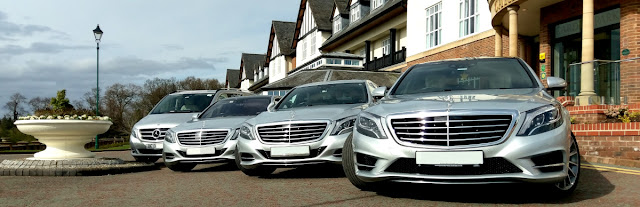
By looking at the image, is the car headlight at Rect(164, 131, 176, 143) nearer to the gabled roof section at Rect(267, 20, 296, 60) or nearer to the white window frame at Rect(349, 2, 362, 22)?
the white window frame at Rect(349, 2, 362, 22)

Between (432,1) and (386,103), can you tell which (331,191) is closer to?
(386,103)

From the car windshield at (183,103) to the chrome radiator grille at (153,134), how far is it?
1659 millimetres

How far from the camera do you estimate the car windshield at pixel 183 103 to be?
43.6 feet

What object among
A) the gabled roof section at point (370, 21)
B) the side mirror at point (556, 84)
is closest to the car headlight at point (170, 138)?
the side mirror at point (556, 84)

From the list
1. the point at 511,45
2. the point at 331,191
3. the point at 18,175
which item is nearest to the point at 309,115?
the point at 331,191

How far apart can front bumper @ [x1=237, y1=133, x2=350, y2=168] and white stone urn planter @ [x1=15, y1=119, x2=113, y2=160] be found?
13.6 ft

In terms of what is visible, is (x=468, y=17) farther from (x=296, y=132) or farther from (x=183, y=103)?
(x=296, y=132)

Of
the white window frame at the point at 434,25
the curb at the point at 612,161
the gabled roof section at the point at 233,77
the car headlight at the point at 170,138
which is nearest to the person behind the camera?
the curb at the point at 612,161

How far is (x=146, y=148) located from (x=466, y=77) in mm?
6957

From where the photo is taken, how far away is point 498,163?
4910mm

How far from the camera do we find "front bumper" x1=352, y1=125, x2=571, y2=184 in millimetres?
4859

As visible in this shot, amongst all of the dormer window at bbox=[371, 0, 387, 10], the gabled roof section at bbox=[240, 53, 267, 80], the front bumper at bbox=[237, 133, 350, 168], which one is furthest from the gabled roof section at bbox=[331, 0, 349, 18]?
the gabled roof section at bbox=[240, 53, 267, 80]

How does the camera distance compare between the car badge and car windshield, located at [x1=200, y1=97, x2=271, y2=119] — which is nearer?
car windshield, located at [x1=200, y1=97, x2=271, y2=119]

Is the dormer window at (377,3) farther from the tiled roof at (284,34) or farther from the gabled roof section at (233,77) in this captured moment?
the gabled roof section at (233,77)
